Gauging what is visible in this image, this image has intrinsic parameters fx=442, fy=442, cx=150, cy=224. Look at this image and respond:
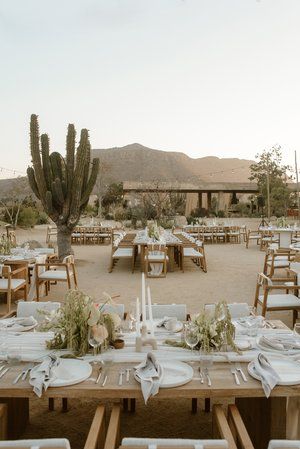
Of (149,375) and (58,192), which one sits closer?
(149,375)

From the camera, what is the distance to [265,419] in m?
2.78

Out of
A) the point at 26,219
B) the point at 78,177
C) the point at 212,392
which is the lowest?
the point at 212,392

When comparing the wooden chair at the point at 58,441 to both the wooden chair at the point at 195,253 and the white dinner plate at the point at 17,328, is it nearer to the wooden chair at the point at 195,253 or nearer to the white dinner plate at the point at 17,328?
A: the white dinner plate at the point at 17,328

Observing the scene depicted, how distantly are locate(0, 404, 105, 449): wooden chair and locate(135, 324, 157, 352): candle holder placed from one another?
598mm

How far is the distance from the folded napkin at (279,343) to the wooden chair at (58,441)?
49.0 inches

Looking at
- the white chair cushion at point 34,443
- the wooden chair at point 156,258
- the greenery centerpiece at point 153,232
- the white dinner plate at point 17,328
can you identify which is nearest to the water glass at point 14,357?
the white dinner plate at point 17,328

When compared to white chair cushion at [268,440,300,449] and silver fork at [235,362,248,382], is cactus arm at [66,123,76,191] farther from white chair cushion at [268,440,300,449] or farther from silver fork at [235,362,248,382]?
white chair cushion at [268,440,300,449]

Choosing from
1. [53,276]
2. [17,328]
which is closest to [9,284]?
[53,276]

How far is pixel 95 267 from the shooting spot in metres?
11.5

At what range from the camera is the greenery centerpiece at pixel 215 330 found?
2.95 m

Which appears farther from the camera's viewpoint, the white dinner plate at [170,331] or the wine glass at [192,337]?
the white dinner plate at [170,331]

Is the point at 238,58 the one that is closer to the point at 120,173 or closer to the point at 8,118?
the point at 8,118

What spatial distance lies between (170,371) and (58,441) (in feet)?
3.10

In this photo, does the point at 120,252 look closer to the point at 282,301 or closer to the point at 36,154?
the point at 36,154
